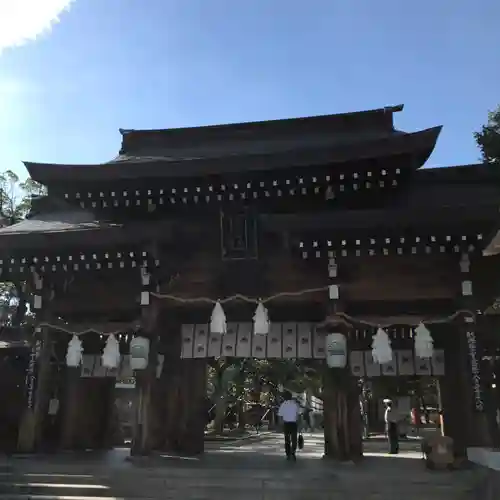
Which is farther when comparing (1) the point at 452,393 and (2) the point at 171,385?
(2) the point at 171,385

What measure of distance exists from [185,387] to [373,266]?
5830 millimetres

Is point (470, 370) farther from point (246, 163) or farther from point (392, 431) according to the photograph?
point (246, 163)

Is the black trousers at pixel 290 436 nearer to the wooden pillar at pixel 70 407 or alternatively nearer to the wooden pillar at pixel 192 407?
the wooden pillar at pixel 192 407

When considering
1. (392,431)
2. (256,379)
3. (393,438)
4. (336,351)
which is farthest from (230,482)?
(256,379)

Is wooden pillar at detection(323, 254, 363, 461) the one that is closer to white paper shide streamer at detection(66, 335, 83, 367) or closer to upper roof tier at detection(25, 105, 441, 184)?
upper roof tier at detection(25, 105, 441, 184)

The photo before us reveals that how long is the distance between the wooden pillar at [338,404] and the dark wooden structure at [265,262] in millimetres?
31

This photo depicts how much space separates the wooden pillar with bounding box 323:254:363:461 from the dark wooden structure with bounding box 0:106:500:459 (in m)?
0.03

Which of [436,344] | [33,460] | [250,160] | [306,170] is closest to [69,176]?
[250,160]

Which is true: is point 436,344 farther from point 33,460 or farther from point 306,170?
point 33,460

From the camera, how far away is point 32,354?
1231cm

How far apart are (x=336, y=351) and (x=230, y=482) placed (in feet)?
10.4

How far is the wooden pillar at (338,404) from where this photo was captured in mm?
10344

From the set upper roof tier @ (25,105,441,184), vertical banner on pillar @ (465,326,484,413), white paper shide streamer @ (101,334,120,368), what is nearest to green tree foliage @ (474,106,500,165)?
upper roof tier @ (25,105,441,184)

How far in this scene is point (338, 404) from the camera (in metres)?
10.5
